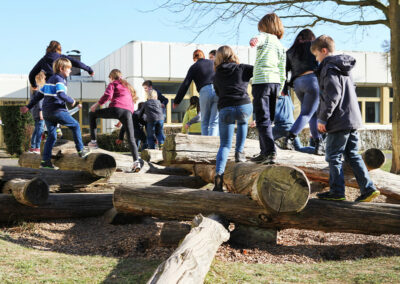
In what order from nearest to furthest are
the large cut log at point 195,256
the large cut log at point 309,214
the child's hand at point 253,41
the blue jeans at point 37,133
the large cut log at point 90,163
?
the large cut log at point 195,256
the large cut log at point 309,214
the child's hand at point 253,41
the large cut log at point 90,163
the blue jeans at point 37,133

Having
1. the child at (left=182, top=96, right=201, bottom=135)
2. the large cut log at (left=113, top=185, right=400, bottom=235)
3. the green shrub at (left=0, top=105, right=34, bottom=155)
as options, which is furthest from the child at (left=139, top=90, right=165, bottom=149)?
the green shrub at (left=0, top=105, right=34, bottom=155)

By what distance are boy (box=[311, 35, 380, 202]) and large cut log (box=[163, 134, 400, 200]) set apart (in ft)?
5.18

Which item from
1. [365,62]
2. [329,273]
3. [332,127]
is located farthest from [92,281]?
[365,62]

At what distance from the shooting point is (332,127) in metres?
4.85

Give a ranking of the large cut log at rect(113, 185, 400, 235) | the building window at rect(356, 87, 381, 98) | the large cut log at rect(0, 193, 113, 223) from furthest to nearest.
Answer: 1. the building window at rect(356, 87, 381, 98)
2. the large cut log at rect(0, 193, 113, 223)
3. the large cut log at rect(113, 185, 400, 235)

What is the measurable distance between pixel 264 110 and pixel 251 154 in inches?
58.8

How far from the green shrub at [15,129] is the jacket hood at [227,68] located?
15.0 m

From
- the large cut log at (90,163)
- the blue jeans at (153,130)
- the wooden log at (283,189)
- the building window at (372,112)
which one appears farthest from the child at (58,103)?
the building window at (372,112)

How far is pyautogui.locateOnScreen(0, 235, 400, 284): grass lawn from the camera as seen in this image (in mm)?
3955

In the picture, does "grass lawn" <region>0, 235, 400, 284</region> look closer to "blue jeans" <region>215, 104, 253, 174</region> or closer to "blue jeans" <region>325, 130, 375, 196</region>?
"blue jeans" <region>325, 130, 375, 196</region>

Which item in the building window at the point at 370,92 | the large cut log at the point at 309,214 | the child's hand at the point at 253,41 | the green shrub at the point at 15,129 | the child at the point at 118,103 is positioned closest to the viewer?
the large cut log at the point at 309,214

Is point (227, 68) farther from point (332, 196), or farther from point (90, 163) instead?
point (90, 163)

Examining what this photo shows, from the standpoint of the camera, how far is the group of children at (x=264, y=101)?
15.9 ft

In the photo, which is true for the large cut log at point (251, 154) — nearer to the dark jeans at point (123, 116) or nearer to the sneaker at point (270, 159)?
the sneaker at point (270, 159)
